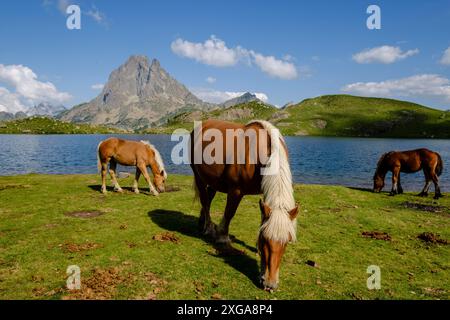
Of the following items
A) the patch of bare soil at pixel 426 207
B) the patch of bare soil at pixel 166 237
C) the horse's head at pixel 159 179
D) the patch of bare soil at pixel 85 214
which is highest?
the horse's head at pixel 159 179

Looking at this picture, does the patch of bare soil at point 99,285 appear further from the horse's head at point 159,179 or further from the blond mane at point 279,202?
the horse's head at point 159,179

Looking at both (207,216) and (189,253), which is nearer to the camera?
(189,253)

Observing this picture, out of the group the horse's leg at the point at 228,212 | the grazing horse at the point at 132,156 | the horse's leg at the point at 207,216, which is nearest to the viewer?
the horse's leg at the point at 228,212

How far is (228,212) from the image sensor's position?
11.1 m

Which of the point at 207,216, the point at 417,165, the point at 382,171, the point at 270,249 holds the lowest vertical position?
the point at 207,216

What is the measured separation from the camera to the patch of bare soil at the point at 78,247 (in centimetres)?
1098

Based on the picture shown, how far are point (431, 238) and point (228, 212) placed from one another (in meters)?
9.26

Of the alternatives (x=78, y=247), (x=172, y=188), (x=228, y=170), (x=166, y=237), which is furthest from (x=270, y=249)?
(x=172, y=188)

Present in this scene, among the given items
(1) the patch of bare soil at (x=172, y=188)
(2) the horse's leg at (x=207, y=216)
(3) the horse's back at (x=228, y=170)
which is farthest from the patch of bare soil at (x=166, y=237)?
(1) the patch of bare soil at (x=172, y=188)

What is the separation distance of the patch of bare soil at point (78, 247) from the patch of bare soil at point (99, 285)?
A: 6.79 feet

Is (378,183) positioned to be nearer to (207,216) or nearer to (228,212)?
(207,216)
